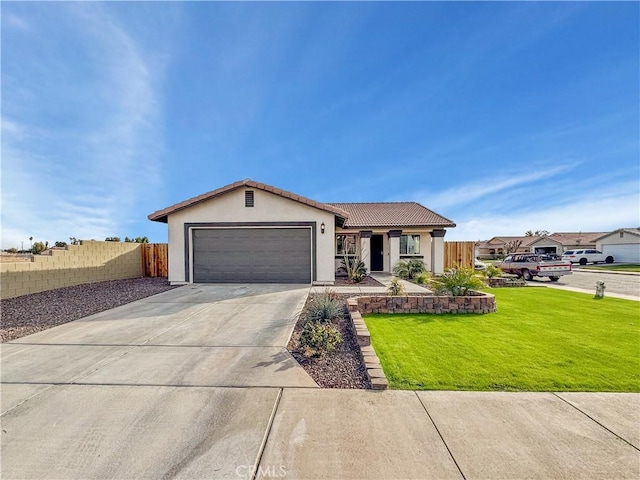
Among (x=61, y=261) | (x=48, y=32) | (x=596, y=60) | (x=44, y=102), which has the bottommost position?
(x=61, y=261)

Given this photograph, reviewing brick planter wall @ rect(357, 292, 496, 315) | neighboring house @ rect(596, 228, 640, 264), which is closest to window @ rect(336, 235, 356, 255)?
brick planter wall @ rect(357, 292, 496, 315)

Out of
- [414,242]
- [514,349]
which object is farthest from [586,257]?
[514,349]

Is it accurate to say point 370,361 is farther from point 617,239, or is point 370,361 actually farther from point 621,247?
point 617,239

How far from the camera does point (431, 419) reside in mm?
2799

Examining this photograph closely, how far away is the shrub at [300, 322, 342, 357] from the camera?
14.5 ft

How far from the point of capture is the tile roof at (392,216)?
15678 mm

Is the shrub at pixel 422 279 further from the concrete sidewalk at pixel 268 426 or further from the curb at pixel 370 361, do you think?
the concrete sidewalk at pixel 268 426

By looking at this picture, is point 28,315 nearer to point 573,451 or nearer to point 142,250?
point 142,250

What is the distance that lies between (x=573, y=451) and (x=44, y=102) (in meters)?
15.4

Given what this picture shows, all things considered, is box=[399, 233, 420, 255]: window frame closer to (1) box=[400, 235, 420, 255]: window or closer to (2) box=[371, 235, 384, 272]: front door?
(1) box=[400, 235, 420, 255]: window

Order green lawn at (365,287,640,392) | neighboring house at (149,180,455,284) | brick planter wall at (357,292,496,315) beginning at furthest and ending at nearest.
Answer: neighboring house at (149,180,455,284), brick planter wall at (357,292,496,315), green lawn at (365,287,640,392)

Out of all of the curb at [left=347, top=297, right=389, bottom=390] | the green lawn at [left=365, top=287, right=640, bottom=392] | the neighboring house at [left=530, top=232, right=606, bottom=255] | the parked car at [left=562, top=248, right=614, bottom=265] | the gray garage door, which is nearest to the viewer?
the curb at [left=347, top=297, right=389, bottom=390]

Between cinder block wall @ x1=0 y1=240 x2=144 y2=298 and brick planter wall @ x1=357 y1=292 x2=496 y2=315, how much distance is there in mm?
10968

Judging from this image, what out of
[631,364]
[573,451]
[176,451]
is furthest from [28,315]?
[631,364]
